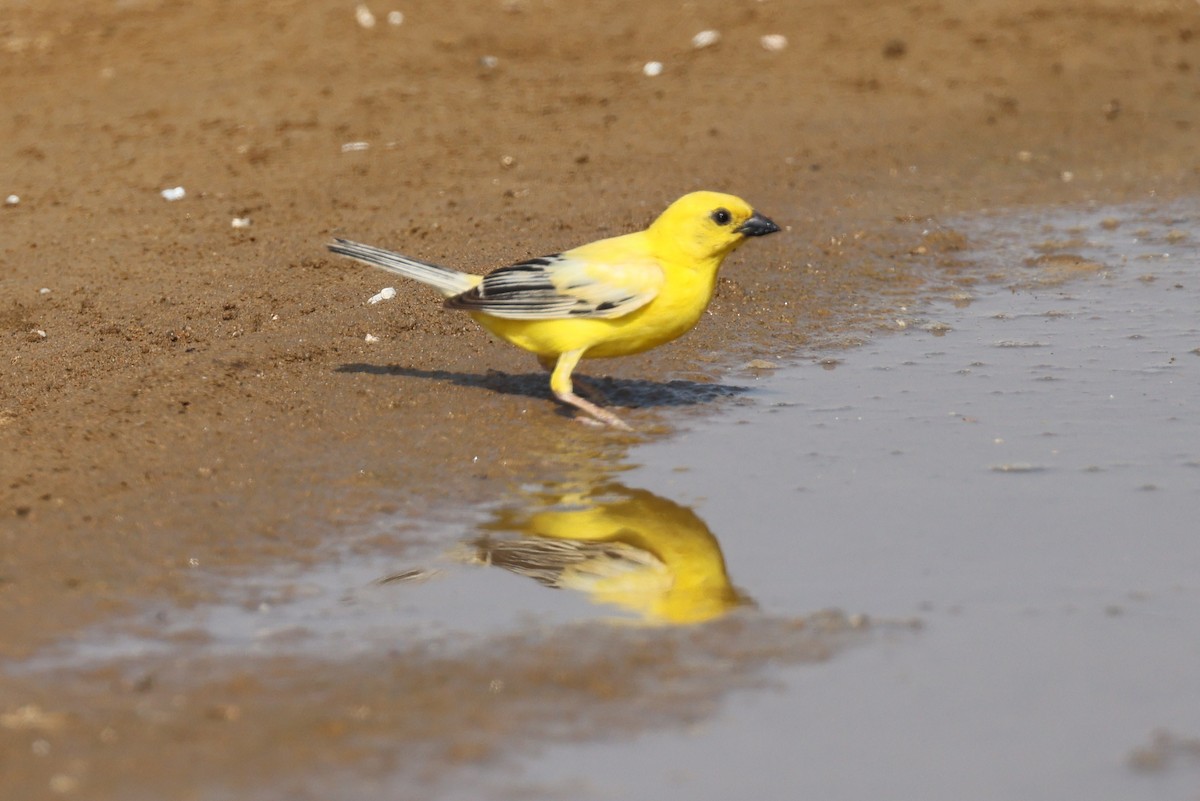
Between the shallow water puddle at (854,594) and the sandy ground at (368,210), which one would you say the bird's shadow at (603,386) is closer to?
the sandy ground at (368,210)

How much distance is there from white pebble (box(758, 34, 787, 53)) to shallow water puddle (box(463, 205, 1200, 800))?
4.85 meters

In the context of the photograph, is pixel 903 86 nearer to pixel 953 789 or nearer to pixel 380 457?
pixel 380 457

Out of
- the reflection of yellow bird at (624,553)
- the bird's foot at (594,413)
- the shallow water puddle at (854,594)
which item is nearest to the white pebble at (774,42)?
the shallow water puddle at (854,594)

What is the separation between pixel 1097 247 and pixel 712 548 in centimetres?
498

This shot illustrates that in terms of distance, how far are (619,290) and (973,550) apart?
1.88 meters

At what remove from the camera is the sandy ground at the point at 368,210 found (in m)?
5.23

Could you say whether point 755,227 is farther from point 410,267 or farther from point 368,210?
point 368,210

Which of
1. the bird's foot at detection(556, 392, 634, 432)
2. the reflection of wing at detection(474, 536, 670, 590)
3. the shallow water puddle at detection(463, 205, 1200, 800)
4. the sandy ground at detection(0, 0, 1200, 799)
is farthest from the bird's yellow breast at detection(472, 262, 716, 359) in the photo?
the reflection of wing at detection(474, 536, 670, 590)

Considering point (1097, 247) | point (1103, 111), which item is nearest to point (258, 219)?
point (1097, 247)

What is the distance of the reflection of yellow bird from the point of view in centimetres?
477

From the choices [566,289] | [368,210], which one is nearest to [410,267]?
[566,289]

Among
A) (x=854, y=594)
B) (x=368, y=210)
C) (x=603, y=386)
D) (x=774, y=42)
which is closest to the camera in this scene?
(x=854, y=594)

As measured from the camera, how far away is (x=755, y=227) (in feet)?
21.2

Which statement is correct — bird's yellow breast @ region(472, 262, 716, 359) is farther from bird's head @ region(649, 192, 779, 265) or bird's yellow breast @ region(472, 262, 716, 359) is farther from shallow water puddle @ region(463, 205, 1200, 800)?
shallow water puddle @ region(463, 205, 1200, 800)
